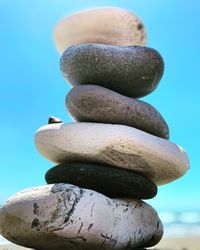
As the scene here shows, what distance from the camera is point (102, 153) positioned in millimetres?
3143

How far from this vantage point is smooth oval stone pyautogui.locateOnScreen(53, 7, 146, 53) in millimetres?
3678

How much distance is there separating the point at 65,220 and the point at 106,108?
0.97 metres

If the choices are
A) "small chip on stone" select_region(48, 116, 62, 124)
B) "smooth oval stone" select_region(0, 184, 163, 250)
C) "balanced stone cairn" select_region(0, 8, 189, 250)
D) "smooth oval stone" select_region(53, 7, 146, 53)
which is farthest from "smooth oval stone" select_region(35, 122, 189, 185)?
"smooth oval stone" select_region(53, 7, 146, 53)

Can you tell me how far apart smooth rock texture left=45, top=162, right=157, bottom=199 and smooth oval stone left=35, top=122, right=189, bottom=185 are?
70 millimetres

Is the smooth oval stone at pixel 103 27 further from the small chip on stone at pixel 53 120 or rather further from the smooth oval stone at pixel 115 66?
the small chip on stone at pixel 53 120

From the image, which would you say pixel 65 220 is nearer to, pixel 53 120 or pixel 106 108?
pixel 106 108

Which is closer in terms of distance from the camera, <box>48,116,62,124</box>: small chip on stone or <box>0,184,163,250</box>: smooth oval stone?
<box>0,184,163,250</box>: smooth oval stone

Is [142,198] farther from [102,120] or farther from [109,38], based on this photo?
[109,38]

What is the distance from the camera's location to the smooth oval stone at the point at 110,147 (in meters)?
3.14

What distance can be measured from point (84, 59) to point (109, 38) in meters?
0.43

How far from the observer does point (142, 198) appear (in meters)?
3.32

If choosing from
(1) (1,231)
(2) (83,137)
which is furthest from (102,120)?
(1) (1,231)

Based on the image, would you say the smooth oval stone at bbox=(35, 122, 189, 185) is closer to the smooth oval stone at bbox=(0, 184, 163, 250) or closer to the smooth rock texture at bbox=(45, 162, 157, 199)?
the smooth rock texture at bbox=(45, 162, 157, 199)

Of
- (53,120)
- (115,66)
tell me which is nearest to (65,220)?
(53,120)
